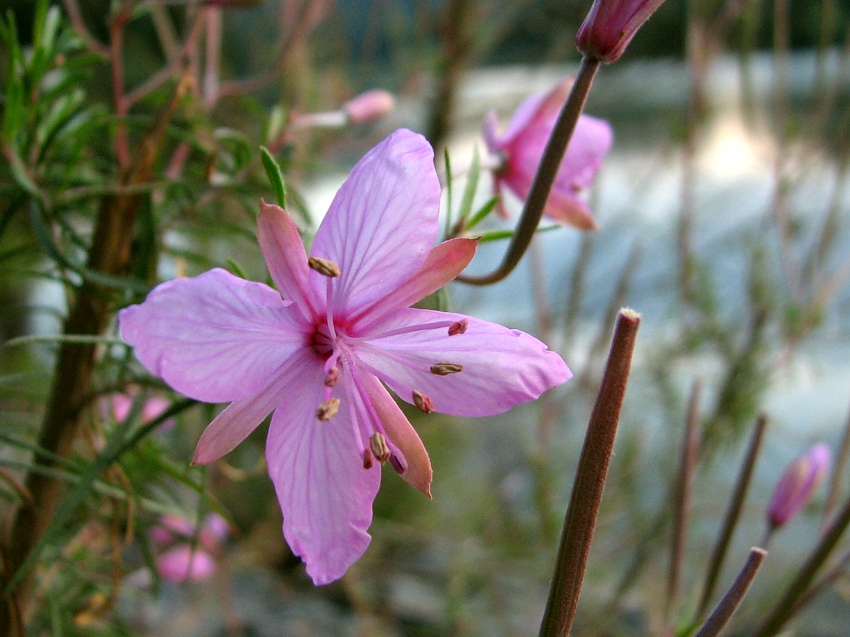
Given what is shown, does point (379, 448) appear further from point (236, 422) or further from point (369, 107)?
point (369, 107)

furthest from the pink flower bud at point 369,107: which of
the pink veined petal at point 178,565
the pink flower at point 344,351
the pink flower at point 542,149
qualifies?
the pink veined petal at point 178,565

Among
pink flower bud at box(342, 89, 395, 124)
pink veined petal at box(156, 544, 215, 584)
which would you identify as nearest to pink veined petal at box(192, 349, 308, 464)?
pink flower bud at box(342, 89, 395, 124)

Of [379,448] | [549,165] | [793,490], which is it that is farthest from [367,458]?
[793,490]

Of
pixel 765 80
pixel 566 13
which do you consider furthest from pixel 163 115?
pixel 765 80

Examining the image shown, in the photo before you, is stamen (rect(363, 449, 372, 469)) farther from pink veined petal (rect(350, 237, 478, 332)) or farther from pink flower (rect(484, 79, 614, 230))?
pink flower (rect(484, 79, 614, 230))

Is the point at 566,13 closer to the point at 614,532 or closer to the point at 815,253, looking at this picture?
the point at 815,253

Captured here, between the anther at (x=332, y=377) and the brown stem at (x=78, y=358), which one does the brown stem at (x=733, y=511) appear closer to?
the anther at (x=332, y=377)
